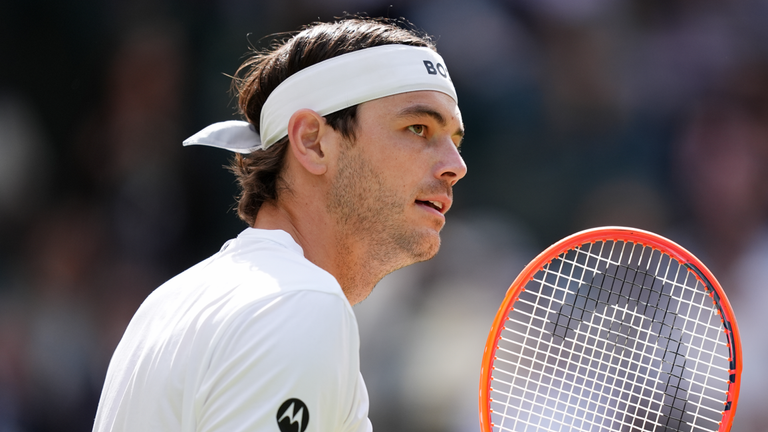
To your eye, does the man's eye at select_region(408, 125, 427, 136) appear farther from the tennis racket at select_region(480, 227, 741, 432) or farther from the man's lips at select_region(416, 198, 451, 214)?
the tennis racket at select_region(480, 227, 741, 432)

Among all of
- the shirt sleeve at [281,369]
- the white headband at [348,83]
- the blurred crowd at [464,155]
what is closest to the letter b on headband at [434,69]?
the white headband at [348,83]

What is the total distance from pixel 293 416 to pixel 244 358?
0.38ft

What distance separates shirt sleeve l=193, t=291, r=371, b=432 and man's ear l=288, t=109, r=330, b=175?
0.63 m

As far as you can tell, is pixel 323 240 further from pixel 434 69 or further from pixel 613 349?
pixel 613 349

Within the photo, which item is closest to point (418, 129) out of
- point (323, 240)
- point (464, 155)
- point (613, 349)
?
point (323, 240)

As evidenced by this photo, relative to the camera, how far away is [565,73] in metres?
4.03

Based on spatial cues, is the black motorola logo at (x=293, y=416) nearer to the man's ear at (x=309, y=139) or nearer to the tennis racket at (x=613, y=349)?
the man's ear at (x=309, y=139)

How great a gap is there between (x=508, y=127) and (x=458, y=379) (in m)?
1.43

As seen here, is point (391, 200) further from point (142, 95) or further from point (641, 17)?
point (641, 17)

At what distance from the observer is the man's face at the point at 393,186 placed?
5.70 feet

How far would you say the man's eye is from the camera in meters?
1.79

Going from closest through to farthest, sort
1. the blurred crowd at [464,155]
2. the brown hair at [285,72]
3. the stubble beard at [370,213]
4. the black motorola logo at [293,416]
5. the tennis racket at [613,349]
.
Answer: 1. the black motorola logo at [293,416]
2. the stubble beard at [370,213]
3. the brown hair at [285,72]
4. the tennis racket at [613,349]
5. the blurred crowd at [464,155]

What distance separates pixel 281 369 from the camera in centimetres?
108

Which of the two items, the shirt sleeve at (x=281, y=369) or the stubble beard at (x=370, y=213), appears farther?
the stubble beard at (x=370, y=213)
